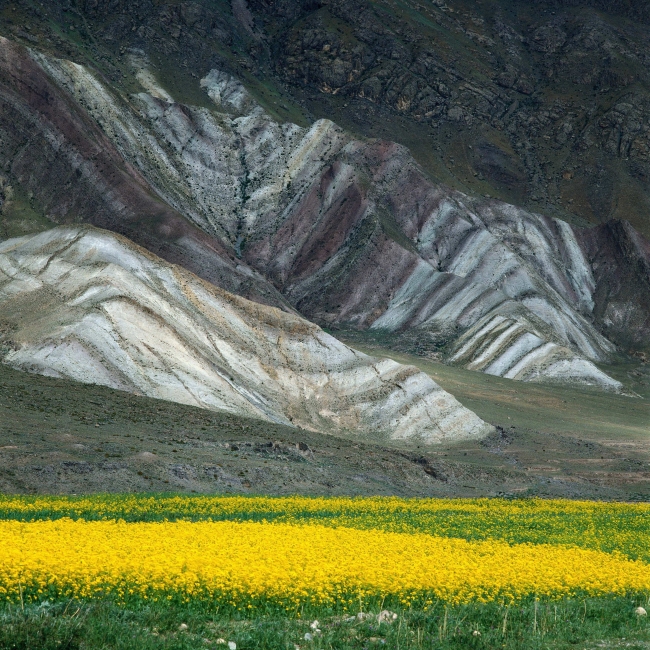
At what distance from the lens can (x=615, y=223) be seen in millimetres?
140500

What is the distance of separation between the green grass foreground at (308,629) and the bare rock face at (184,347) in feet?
149

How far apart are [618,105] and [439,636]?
161843mm

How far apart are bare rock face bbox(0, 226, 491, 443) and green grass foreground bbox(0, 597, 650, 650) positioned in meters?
45.5

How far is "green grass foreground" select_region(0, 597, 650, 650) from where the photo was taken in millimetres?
12164

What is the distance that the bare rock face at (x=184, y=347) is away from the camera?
60.6m

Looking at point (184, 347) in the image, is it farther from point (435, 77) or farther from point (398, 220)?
point (435, 77)

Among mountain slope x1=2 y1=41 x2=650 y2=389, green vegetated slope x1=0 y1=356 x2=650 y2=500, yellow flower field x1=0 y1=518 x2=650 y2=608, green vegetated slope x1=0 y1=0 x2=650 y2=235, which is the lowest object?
green vegetated slope x1=0 y1=356 x2=650 y2=500

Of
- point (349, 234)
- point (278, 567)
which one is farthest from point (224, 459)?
point (349, 234)

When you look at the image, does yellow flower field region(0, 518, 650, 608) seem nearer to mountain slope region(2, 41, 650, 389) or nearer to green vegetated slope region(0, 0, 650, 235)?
mountain slope region(2, 41, 650, 389)

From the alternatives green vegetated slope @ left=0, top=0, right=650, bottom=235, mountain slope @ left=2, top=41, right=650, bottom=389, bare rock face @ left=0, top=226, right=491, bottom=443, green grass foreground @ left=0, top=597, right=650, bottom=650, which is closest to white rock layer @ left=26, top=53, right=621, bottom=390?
mountain slope @ left=2, top=41, right=650, bottom=389

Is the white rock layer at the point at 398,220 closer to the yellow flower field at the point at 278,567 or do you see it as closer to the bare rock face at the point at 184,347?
the bare rock face at the point at 184,347

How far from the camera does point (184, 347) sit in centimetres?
6550

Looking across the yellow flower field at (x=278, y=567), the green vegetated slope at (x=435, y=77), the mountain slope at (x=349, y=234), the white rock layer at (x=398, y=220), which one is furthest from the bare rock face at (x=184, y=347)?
the green vegetated slope at (x=435, y=77)

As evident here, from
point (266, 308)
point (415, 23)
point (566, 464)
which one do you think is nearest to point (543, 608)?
point (566, 464)
